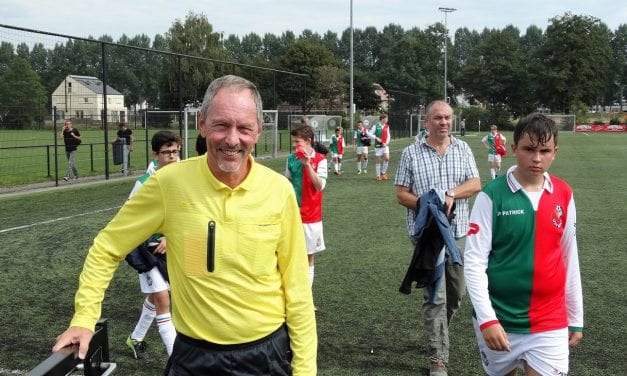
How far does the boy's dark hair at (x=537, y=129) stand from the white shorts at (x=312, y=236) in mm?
3633

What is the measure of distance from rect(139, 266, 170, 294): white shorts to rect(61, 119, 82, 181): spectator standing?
16.1 meters

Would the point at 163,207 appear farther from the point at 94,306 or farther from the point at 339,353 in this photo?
the point at 339,353

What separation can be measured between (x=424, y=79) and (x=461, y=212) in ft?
325

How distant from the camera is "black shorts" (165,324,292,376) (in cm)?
233

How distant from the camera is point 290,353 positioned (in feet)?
8.01

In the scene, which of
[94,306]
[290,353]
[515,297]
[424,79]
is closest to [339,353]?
[515,297]

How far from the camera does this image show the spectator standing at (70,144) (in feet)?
65.3

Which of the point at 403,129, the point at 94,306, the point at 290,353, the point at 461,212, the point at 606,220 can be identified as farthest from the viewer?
the point at 403,129

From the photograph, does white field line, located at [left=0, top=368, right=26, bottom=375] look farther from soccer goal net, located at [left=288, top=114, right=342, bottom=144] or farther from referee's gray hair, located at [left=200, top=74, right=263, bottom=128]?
soccer goal net, located at [left=288, top=114, right=342, bottom=144]

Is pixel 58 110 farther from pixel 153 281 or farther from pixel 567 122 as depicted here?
pixel 567 122

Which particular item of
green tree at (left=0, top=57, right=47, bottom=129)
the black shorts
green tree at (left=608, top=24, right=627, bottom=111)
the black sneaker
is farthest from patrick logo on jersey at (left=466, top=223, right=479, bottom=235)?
green tree at (left=608, top=24, right=627, bottom=111)

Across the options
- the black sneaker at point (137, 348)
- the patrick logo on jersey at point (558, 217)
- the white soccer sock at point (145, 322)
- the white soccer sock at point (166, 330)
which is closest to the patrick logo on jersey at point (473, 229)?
the patrick logo on jersey at point (558, 217)

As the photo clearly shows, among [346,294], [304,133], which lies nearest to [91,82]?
[346,294]

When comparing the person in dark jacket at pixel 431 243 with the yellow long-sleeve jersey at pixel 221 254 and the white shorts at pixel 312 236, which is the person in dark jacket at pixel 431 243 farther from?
the yellow long-sleeve jersey at pixel 221 254
